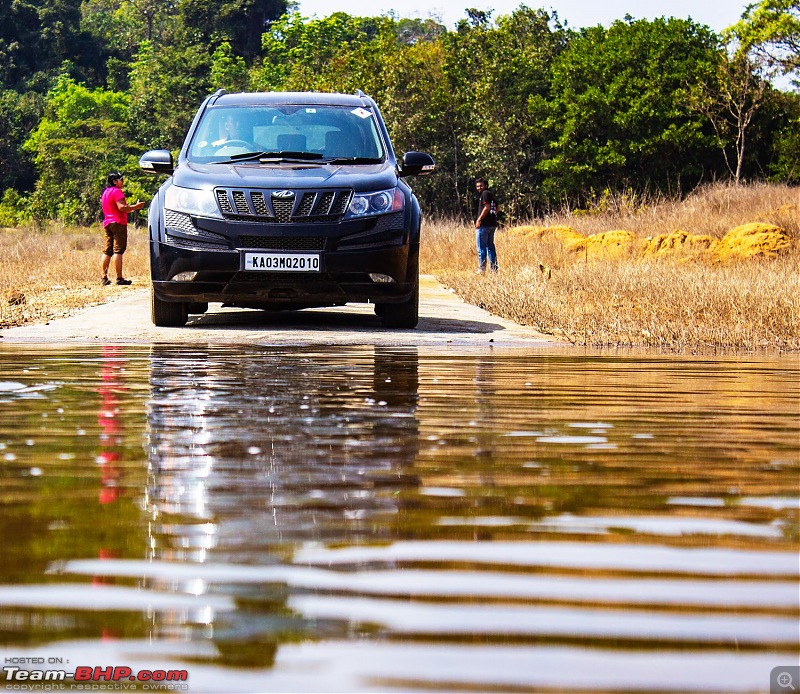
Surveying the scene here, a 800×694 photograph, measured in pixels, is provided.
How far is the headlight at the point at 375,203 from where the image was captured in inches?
455

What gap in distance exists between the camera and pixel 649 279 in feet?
50.6

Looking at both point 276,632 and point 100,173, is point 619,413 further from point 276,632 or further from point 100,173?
point 100,173

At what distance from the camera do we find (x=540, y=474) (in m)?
4.31

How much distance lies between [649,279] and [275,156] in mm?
4752

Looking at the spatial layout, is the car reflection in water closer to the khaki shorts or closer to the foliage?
the khaki shorts

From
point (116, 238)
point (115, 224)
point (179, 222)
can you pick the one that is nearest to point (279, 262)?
point (179, 222)

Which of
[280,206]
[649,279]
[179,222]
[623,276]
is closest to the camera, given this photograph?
[280,206]

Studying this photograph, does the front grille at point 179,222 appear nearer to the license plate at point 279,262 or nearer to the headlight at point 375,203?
the license plate at point 279,262

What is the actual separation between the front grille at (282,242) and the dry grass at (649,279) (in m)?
1.95

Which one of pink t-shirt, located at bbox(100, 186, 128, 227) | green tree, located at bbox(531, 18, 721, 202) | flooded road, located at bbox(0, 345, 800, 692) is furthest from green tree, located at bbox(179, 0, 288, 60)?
flooded road, located at bbox(0, 345, 800, 692)

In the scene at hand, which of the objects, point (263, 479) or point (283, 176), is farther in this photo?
point (283, 176)

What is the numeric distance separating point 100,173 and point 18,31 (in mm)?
21767

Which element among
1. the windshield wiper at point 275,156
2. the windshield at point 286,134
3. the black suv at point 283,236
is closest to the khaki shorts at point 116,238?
the windshield at point 286,134

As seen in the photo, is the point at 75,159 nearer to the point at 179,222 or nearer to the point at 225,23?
the point at 225,23
